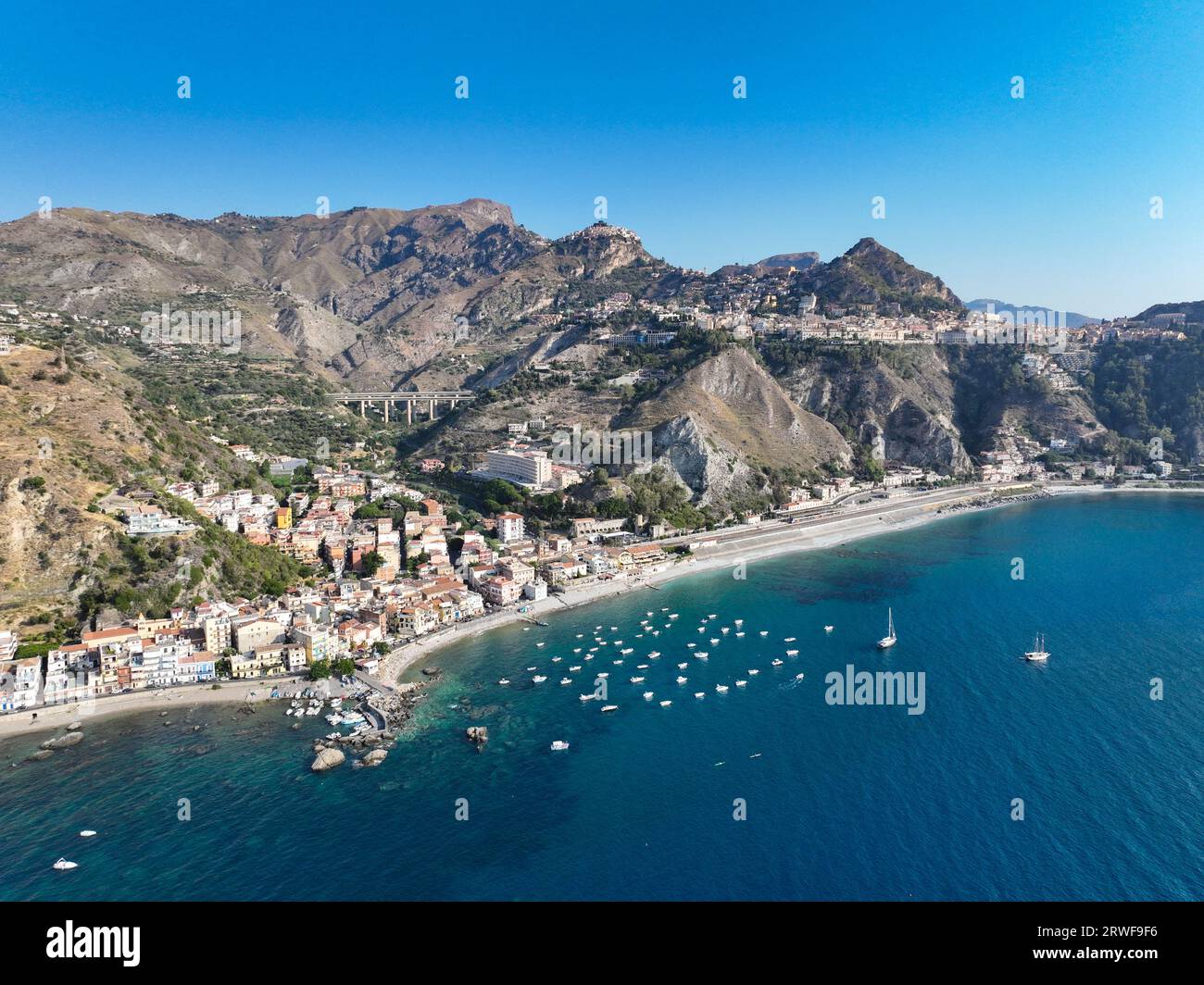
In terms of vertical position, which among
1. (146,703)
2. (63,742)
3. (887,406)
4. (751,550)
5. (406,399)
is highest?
(406,399)

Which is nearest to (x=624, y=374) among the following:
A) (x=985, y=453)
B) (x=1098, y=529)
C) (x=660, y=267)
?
(x=985, y=453)

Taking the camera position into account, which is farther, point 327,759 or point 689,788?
point 327,759

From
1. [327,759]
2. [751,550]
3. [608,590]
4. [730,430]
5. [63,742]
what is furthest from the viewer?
[730,430]

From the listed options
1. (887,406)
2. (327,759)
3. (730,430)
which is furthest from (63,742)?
(887,406)

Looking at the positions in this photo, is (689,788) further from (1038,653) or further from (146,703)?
(146,703)

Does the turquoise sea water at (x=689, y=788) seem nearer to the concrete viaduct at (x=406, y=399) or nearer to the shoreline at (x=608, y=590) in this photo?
the shoreline at (x=608, y=590)

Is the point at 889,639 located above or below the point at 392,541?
below
